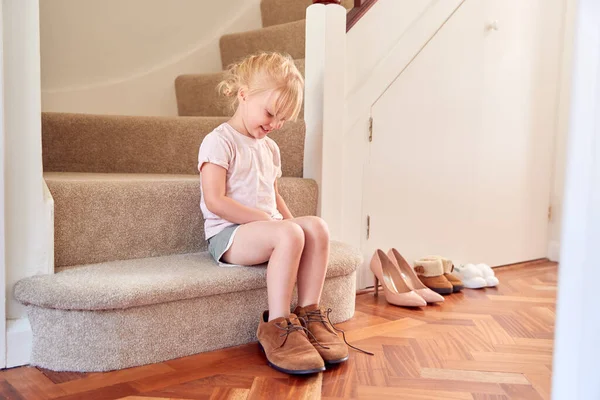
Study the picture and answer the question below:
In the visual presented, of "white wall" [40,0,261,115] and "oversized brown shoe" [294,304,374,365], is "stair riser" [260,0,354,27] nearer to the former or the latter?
"white wall" [40,0,261,115]

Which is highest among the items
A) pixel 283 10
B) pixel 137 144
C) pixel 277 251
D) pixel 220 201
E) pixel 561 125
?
pixel 283 10

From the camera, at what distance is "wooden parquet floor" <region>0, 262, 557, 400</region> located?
1200mm

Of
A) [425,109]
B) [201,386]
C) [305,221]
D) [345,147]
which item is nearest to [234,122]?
[305,221]

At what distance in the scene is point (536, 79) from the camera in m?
2.69

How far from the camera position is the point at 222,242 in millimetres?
1500

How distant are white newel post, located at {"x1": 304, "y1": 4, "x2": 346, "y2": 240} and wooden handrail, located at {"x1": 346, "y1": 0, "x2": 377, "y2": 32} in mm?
60

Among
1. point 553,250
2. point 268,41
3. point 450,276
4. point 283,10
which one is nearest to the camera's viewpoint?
point 450,276

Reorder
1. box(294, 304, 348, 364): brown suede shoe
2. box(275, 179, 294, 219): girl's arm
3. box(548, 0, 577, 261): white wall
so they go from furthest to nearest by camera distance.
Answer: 1. box(548, 0, 577, 261): white wall
2. box(275, 179, 294, 219): girl's arm
3. box(294, 304, 348, 364): brown suede shoe

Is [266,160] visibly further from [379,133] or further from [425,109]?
[425,109]

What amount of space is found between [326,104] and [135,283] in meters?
0.94

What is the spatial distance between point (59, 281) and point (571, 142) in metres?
1.14

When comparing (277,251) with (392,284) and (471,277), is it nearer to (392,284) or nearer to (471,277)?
(392,284)

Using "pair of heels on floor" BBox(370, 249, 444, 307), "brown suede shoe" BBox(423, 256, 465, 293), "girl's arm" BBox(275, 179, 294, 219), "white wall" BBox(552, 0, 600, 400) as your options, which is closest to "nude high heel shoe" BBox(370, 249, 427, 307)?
"pair of heels on floor" BBox(370, 249, 444, 307)

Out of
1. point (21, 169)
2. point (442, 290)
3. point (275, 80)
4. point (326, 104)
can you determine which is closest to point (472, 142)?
point (442, 290)
